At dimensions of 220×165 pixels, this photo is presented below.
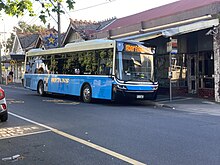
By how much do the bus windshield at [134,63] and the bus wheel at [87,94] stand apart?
7.38 ft

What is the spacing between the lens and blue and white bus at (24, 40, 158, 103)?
1498 centimetres

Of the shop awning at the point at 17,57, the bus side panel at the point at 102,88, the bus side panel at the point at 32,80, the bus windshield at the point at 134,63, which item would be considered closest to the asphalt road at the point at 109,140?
the bus side panel at the point at 102,88

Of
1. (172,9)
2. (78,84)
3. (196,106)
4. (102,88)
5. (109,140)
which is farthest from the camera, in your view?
(172,9)

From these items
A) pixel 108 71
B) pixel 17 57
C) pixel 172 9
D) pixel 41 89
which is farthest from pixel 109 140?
pixel 17 57

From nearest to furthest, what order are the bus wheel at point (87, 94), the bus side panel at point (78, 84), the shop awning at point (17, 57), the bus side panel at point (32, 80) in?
the bus side panel at point (78, 84), the bus wheel at point (87, 94), the bus side panel at point (32, 80), the shop awning at point (17, 57)

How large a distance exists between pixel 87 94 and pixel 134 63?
119 inches

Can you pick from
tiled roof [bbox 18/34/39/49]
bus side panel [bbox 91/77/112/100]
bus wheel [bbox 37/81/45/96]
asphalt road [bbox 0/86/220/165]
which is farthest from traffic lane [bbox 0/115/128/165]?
tiled roof [bbox 18/34/39/49]

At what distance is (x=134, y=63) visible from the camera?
604 inches

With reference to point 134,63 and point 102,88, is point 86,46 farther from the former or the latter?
point 134,63

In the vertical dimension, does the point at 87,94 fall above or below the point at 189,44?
below

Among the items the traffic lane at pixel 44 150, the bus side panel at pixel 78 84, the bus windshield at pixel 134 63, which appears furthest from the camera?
the bus side panel at pixel 78 84

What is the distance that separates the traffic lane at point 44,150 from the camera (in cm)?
596

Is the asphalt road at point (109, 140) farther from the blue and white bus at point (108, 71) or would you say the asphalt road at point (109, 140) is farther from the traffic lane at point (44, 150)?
the blue and white bus at point (108, 71)

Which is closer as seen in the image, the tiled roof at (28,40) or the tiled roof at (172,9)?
the tiled roof at (172,9)
